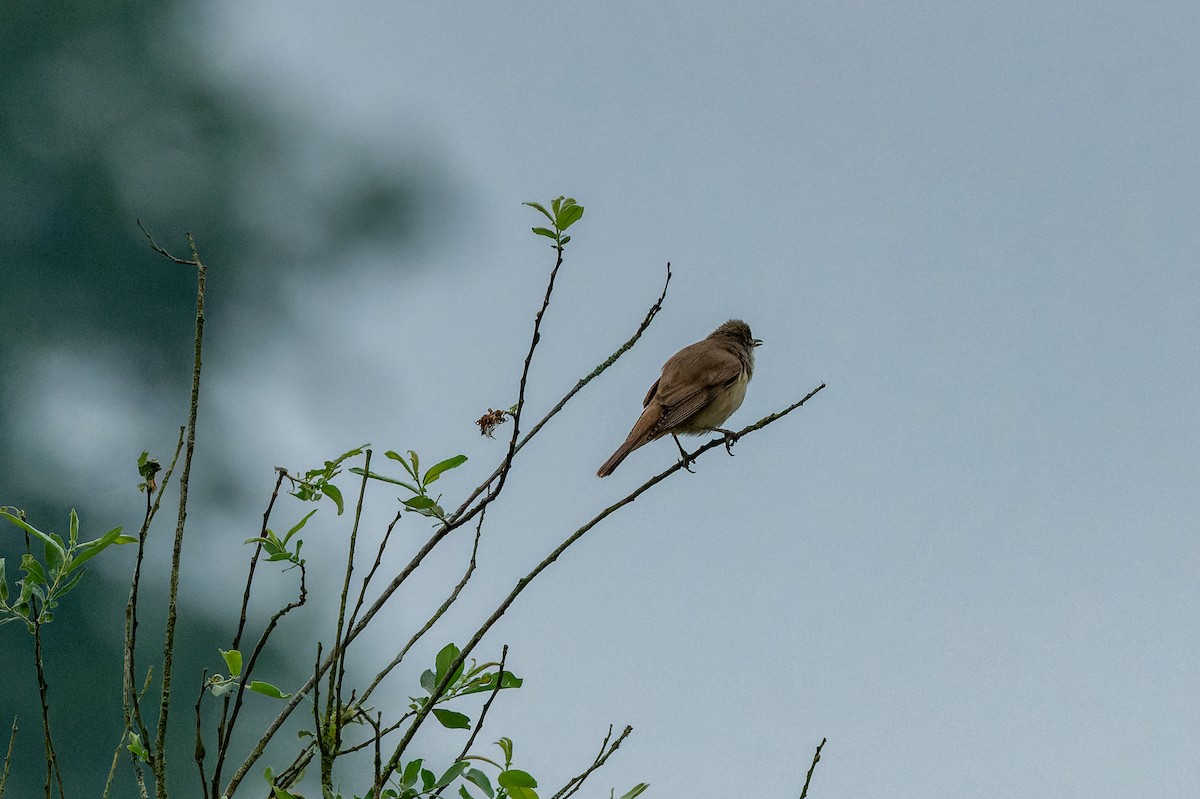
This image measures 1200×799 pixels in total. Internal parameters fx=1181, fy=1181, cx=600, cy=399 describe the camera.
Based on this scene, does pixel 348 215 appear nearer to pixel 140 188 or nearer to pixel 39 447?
pixel 140 188

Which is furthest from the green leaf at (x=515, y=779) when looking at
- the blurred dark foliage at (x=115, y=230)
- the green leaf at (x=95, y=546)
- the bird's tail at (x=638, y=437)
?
the blurred dark foliage at (x=115, y=230)

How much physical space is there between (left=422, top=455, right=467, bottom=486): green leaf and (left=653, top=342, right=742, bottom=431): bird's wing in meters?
2.19

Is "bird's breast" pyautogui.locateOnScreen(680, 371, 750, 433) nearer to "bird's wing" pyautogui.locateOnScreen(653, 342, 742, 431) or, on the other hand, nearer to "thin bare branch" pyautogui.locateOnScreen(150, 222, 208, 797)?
"bird's wing" pyautogui.locateOnScreen(653, 342, 742, 431)

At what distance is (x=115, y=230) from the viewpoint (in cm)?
1565

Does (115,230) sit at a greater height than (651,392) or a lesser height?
greater

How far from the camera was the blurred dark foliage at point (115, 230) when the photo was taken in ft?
39.8

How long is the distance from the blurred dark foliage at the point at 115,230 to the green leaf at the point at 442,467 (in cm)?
1085

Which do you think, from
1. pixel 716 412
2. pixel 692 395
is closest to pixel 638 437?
pixel 692 395

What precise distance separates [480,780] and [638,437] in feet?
7.72

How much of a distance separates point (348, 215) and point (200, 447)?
5923 mm

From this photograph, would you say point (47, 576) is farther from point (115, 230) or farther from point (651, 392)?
point (115, 230)

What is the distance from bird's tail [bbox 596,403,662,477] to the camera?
3512 mm

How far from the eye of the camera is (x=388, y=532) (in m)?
1.46

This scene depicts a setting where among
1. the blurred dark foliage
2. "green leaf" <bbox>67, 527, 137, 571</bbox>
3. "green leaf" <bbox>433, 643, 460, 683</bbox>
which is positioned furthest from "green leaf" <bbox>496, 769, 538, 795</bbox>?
the blurred dark foliage
